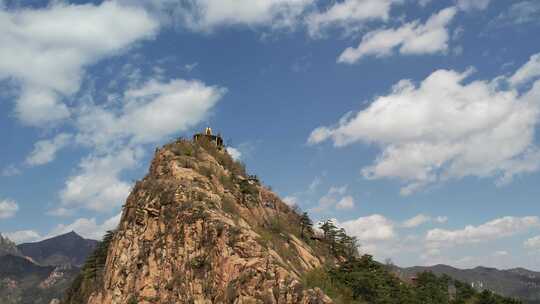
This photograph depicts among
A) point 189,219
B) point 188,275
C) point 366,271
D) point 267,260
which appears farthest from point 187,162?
point 366,271

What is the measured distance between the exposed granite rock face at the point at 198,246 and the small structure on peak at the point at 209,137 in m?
10.6

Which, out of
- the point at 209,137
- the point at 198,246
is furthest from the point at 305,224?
the point at 198,246

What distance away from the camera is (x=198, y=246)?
188 ft

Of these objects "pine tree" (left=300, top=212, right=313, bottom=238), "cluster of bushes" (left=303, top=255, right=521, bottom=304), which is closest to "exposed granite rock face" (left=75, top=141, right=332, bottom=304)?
"cluster of bushes" (left=303, top=255, right=521, bottom=304)

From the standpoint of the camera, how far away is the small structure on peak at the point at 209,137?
9462 cm

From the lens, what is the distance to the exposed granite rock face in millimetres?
50031

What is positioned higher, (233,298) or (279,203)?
(279,203)

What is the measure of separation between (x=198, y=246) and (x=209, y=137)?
41049 mm

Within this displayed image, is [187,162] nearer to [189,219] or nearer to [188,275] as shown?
[189,219]

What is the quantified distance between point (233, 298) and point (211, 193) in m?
20.4

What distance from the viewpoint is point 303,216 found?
98.9 meters

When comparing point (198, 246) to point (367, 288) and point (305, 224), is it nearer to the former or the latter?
point (367, 288)

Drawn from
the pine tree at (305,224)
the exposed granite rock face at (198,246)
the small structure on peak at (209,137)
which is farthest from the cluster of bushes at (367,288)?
the small structure on peak at (209,137)

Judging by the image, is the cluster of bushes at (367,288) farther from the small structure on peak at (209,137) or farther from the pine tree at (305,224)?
the small structure on peak at (209,137)
